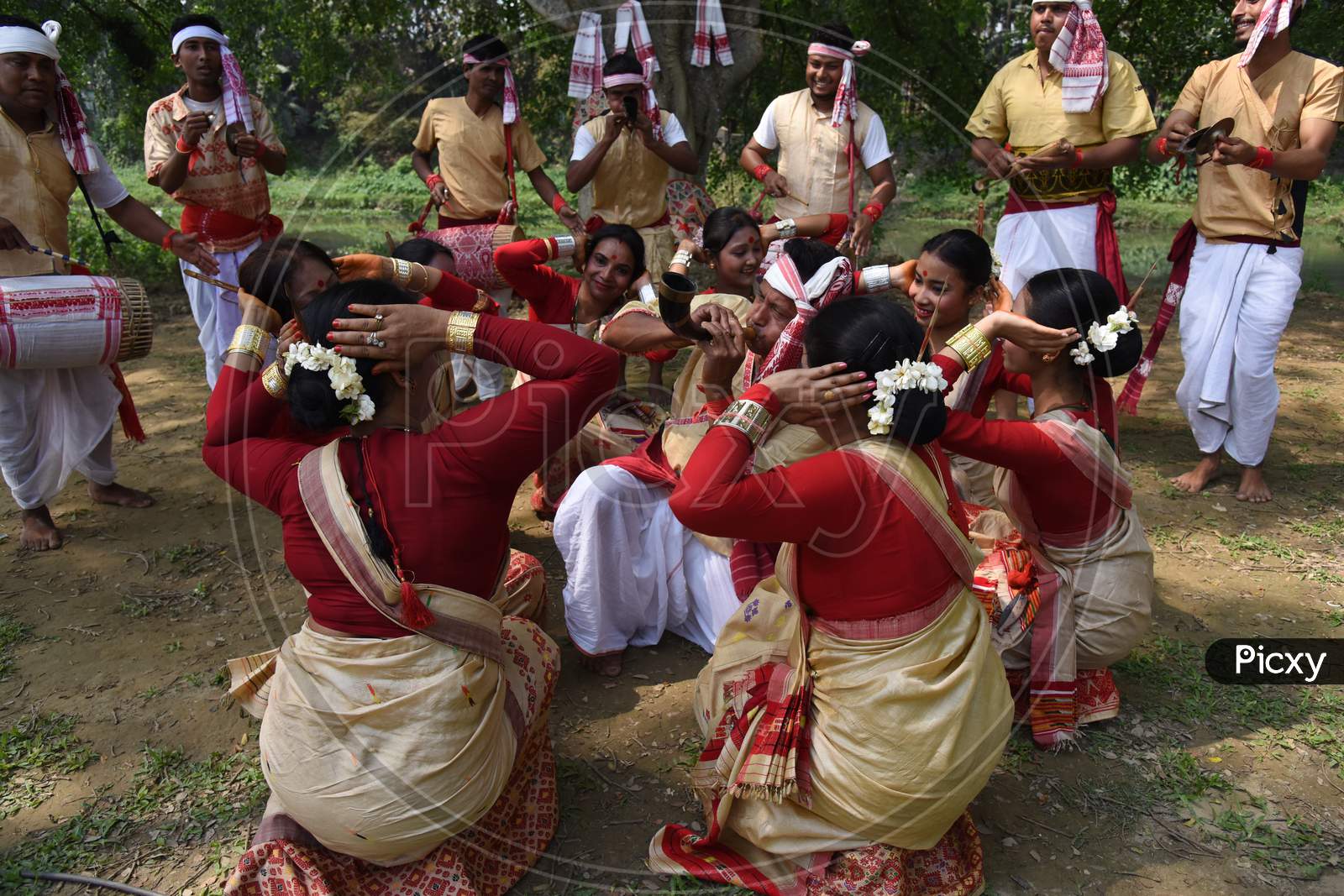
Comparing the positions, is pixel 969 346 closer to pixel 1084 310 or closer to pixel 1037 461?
pixel 1037 461

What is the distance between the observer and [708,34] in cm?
778

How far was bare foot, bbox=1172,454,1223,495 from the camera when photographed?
5387mm

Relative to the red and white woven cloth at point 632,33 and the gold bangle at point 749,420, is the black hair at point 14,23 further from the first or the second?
the gold bangle at point 749,420

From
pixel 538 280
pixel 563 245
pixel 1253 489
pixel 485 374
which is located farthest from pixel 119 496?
pixel 1253 489

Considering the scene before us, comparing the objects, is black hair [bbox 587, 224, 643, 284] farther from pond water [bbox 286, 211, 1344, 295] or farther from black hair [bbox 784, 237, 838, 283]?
pond water [bbox 286, 211, 1344, 295]

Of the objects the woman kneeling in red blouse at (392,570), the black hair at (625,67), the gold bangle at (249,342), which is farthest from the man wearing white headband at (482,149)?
the woman kneeling in red blouse at (392,570)

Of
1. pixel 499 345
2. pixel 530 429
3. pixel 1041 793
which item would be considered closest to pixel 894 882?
pixel 1041 793

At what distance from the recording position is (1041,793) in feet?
10.2

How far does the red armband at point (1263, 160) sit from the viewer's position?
4828 mm

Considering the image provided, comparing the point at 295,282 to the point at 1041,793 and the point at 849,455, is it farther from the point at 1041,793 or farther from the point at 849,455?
the point at 1041,793

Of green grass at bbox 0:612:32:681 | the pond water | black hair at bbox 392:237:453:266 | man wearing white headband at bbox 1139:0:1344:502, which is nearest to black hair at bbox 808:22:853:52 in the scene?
man wearing white headband at bbox 1139:0:1344:502

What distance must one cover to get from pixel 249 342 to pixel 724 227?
2374 mm

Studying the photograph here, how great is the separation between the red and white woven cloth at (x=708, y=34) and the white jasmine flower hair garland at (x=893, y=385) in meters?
5.95

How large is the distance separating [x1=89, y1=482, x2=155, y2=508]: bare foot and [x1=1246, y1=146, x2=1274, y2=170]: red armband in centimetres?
616
